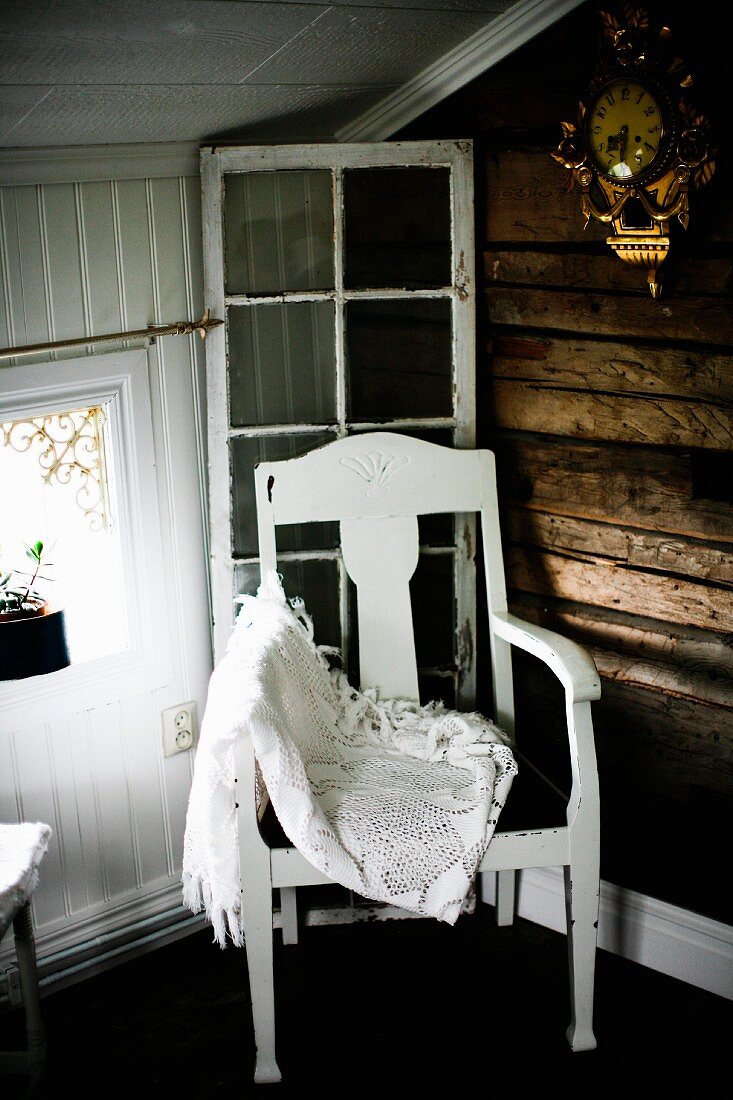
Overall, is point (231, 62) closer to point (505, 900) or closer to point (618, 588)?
point (618, 588)

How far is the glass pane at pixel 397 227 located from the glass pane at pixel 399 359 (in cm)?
6

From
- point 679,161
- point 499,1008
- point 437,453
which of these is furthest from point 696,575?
point 499,1008

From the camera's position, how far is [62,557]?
93.7 inches

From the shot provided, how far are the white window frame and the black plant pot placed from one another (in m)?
0.25

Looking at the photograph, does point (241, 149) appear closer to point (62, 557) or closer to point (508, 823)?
point (62, 557)

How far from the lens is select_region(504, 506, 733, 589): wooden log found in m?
2.21

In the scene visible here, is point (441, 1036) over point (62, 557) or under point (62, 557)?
under

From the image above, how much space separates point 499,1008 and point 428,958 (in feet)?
0.74

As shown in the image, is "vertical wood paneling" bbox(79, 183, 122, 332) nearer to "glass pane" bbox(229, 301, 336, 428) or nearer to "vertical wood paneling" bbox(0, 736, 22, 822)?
"glass pane" bbox(229, 301, 336, 428)

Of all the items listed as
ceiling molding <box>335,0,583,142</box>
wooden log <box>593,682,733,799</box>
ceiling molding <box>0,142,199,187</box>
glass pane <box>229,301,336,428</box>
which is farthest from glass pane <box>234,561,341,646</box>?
ceiling molding <box>335,0,583,142</box>

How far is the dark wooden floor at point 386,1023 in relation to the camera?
6.65 feet

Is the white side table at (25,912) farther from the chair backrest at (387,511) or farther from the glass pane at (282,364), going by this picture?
the glass pane at (282,364)

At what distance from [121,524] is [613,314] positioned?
45.2 inches

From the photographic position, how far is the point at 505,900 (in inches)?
99.3
